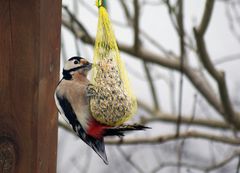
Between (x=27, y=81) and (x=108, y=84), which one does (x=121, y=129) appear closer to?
(x=108, y=84)

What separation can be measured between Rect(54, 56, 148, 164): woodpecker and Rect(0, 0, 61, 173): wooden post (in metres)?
0.13

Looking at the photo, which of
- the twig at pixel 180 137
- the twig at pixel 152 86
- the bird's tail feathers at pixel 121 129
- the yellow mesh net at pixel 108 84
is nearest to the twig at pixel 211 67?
the twig at pixel 180 137

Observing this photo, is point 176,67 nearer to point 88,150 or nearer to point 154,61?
point 154,61

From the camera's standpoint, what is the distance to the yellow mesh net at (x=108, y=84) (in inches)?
47.7

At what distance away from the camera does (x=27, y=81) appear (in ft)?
4.35

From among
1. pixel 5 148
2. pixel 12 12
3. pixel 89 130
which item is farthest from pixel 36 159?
pixel 12 12

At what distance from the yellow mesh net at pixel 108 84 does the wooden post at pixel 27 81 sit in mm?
140

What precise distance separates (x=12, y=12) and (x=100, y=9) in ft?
0.74

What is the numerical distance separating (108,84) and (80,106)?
0.09 metres

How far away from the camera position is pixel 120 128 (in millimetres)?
1203

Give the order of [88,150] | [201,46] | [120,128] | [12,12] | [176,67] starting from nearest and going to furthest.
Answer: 1. [120,128]
2. [12,12]
3. [201,46]
4. [176,67]
5. [88,150]

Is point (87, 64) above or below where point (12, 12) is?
below

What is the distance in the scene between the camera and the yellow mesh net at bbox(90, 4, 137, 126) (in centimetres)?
121

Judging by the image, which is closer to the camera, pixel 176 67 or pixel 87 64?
pixel 87 64
